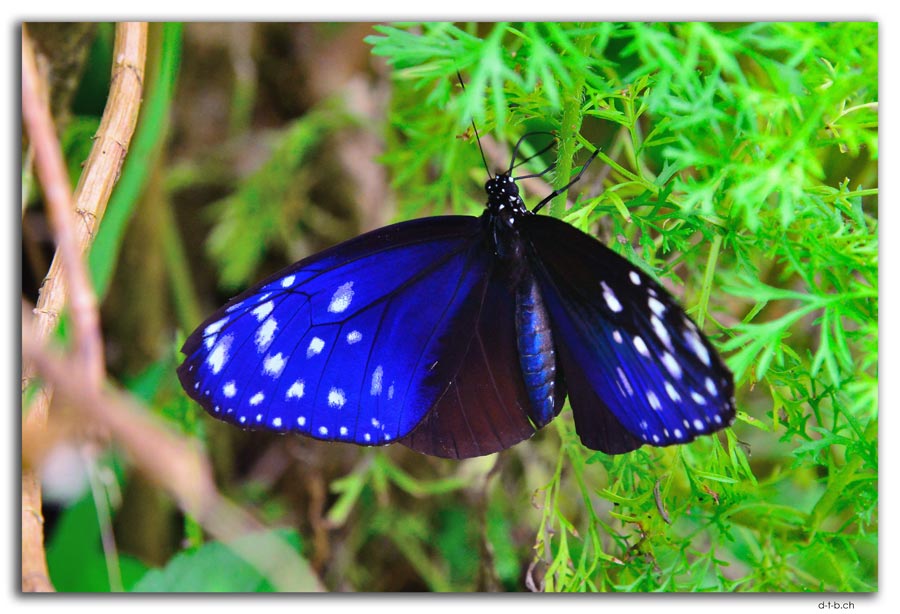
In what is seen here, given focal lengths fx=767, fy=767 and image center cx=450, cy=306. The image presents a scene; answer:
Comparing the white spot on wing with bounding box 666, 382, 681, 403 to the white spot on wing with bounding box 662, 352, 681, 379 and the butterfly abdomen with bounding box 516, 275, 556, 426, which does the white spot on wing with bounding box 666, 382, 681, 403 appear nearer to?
the white spot on wing with bounding box 662, 352, 681, 379

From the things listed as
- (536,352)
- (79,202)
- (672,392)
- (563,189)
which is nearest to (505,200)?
(563,189)

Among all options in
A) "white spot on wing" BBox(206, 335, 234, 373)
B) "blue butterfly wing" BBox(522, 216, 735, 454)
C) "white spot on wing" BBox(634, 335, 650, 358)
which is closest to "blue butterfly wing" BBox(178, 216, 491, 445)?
"white spot on wing" BBox(206, 335, 234, 373)

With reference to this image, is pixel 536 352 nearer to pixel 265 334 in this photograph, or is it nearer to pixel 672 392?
pixel 672 392

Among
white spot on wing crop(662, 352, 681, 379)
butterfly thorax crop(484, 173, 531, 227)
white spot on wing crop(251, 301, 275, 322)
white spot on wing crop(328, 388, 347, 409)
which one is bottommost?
white spot on wing crop(328, 388, 347, 409)

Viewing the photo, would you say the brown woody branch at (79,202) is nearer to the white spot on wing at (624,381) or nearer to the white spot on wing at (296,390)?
the white spot on wing at (296,390)

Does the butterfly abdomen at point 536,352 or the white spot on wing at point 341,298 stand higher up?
the white spot on wing at point 341,298

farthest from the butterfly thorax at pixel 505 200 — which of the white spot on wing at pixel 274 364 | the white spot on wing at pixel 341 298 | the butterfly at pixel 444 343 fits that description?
the white spot on wing at pixel 274 364

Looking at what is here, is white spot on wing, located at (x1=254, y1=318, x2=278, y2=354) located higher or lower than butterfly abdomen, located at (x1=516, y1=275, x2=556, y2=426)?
higher
